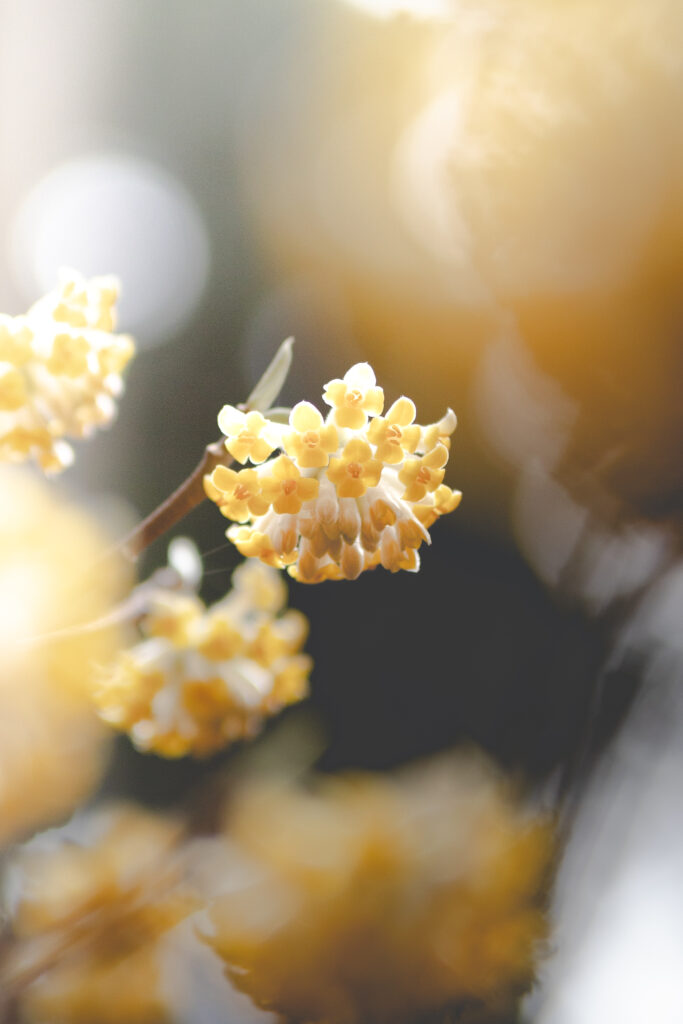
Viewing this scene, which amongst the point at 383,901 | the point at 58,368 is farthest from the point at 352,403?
the point at 383,901

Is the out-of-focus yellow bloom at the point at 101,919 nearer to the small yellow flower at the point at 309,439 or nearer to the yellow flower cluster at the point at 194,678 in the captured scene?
the yellow flower cluster at the point at 194,678

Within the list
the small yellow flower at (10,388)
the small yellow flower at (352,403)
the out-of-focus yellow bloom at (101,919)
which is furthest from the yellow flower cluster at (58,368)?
the out-of-focus yellow bloom at (101,919)

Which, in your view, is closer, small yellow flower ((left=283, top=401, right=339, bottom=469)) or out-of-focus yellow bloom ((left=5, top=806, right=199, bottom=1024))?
small yellow flower ((left=283, top=401, right=339, bottom=469))

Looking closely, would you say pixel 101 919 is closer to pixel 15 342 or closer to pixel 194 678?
pixel 194 678

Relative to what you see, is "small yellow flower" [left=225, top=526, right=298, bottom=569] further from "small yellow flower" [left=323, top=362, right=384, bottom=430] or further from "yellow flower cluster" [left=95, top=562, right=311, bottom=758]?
"yellow flower cluster" [left=95, top=562, right=311, bottom=758]

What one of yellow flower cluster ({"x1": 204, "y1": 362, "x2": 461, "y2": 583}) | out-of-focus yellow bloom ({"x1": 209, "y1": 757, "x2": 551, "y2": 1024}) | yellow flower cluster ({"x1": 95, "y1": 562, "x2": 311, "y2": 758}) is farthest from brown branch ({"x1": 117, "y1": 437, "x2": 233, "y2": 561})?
out-of-focus yellow bloom ({"x1": 209, "y1": 757, "x2": 551, "y2": 1024})

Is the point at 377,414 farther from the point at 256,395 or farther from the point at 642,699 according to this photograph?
the point at 642,699
